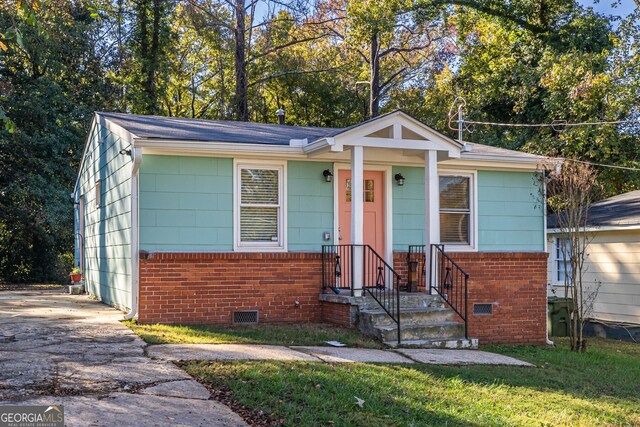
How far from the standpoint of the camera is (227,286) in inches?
406

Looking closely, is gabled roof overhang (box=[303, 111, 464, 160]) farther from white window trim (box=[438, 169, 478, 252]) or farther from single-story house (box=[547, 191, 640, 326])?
single-story house (box=[547, 191, 640, 326])

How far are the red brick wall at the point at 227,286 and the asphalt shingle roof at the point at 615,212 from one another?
268 inches

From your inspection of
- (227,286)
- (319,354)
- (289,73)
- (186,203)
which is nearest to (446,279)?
(227,286)

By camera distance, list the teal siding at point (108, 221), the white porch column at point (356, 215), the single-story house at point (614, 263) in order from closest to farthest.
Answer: the white porch column at point (356, 215) → the teal siding at point (108, 221) → the single-story house at point (614, 263)

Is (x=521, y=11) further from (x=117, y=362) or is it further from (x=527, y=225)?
(x=117, y=362)

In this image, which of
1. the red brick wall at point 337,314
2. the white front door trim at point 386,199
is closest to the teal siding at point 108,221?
the red brick wall at point 337,314

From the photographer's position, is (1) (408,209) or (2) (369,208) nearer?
(2) (369,208)

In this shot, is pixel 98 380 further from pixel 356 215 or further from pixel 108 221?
pixel 108 221

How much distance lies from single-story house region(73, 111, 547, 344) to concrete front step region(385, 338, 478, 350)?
131 mm

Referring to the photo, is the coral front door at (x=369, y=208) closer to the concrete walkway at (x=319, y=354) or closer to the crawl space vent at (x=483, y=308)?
the crawl space vent at (x=483, y=308)

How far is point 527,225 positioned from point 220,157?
5.87 m

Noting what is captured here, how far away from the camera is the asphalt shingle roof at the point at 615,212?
537 inches

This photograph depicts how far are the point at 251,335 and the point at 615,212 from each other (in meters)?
9.42

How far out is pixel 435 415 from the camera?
5793 millimetres
